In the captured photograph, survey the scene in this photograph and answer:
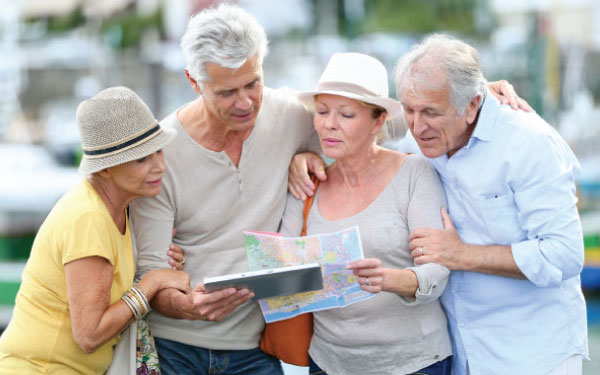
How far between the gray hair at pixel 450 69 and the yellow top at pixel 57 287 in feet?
4.32

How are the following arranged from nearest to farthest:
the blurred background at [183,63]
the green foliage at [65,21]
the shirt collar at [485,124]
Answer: the shirt collar at [485,124] < the blurred background at [183,63] < the green foliage at [65,21]

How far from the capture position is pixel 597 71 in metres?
23.6

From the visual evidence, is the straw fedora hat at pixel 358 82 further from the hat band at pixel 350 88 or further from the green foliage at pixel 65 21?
the green foliage at pixel 65 21

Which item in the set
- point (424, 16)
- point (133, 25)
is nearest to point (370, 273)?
point (424, 16)

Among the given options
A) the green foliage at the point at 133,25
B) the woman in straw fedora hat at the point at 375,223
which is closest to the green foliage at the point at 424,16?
the green foliage at the point at 133,25

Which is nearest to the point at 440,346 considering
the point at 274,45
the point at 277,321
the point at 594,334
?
the point at 277,321

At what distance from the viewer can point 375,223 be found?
9.11ft

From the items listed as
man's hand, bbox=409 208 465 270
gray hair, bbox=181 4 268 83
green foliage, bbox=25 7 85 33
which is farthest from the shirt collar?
green foliage, bbox=25 7 85 33

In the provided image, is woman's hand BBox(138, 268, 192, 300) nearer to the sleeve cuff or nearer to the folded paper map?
the folded paper map

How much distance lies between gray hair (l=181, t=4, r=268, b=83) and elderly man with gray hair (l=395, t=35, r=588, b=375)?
63 cm

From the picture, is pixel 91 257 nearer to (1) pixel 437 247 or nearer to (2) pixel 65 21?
(1) pixel 437 247

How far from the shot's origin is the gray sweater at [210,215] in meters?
2.88

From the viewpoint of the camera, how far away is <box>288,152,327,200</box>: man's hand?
2.99 m

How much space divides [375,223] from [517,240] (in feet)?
1.86
